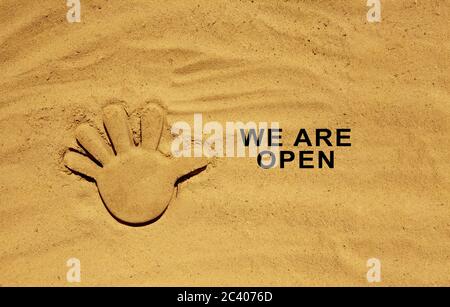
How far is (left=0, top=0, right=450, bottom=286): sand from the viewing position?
184 centimetres

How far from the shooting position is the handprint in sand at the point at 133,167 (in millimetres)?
1827

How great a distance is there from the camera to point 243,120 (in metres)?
1.86

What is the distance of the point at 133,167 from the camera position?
182cm

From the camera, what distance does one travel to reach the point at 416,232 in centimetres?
184

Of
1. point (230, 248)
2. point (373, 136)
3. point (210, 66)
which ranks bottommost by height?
point (230, 248)

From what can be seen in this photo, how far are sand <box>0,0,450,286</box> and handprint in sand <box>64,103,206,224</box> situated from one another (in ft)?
0.10

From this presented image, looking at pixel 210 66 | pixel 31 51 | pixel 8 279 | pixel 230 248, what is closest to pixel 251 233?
pixel 230 248

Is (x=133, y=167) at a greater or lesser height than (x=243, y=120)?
lesser

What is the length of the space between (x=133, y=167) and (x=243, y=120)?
0.44 metres

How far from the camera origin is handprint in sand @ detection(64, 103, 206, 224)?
183cm

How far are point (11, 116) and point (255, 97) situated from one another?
92cm

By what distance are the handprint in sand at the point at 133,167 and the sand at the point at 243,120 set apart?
3 centimetres

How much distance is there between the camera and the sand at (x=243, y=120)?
184 cm
